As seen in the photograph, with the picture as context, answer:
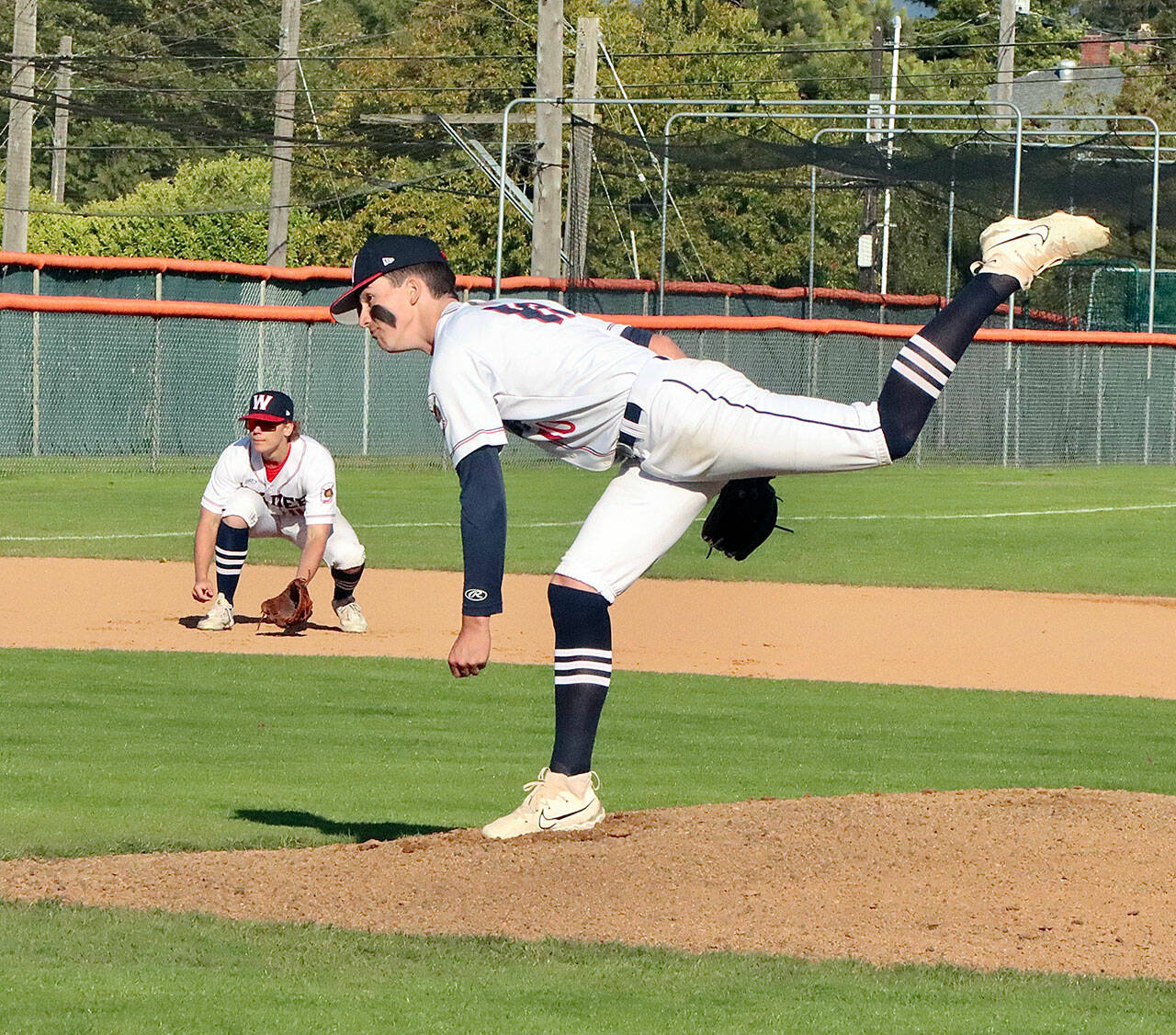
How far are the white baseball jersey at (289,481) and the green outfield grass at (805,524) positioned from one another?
Answer: 12.8 ft

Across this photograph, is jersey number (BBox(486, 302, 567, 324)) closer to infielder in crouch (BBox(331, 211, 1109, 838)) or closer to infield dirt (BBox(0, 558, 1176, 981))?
infielder in crouch (BBox(331, 211, 1109, 838))

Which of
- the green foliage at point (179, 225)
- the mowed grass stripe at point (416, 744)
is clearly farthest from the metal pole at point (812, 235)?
the green foliage at point (179, 225)

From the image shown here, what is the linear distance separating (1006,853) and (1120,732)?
3716mm

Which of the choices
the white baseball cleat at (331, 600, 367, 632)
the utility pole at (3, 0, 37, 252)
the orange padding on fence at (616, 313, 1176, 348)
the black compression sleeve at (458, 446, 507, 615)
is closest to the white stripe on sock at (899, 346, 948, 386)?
the black compression sleeve at (458, 446, 507, 615)

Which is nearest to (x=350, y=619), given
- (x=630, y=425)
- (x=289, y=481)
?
(x=289, y=481)

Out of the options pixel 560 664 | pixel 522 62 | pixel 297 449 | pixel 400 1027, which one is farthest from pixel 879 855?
pixel 522 62

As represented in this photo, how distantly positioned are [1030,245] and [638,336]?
1.16m

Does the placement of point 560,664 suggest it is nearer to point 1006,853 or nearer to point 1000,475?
point 1006,853

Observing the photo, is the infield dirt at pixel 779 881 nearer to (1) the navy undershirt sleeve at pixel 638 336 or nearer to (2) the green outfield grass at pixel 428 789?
(2) the green outfield grass at pixel 428 789

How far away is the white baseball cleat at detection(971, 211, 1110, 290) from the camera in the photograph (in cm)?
550

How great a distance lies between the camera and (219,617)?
11.3 m

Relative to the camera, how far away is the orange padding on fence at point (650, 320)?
876 inches

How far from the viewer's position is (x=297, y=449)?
1080 centimetres

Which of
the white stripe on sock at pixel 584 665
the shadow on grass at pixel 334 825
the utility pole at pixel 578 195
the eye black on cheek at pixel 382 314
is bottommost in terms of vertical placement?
the shadow on grass at pixel 334 825
